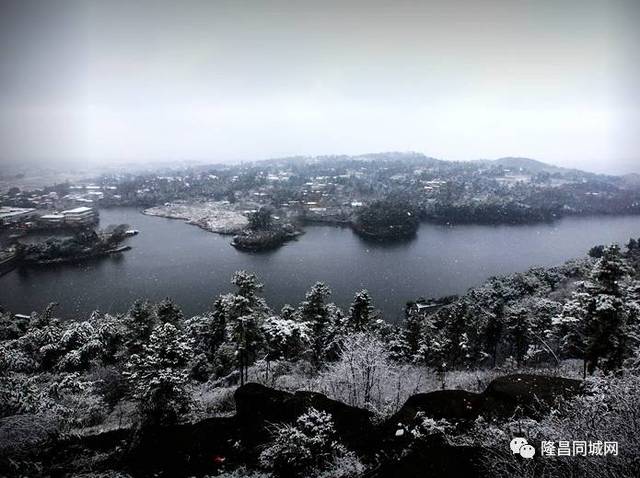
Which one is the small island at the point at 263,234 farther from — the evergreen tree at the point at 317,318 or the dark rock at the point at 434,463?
the dark rock at the point at 434,463

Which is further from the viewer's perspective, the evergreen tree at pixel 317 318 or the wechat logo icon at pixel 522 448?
the evergreen tree at pixel 317 318

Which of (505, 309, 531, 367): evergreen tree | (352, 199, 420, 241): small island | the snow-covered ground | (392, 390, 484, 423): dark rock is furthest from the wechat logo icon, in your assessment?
the snow-covered ground

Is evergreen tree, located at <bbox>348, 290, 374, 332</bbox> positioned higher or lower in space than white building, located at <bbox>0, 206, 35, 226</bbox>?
lower

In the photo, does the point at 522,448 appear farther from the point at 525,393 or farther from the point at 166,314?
the point at 166,314

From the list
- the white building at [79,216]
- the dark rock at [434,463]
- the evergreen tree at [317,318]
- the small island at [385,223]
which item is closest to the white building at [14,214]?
the white building at [79,216]

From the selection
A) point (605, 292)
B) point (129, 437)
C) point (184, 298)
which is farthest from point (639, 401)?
point (184, 298)

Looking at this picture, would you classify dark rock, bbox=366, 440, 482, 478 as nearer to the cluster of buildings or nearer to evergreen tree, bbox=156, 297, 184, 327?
evergreen tree, bbox=156, 297, 184, 327

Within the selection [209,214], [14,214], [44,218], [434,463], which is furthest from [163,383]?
[209,214]
